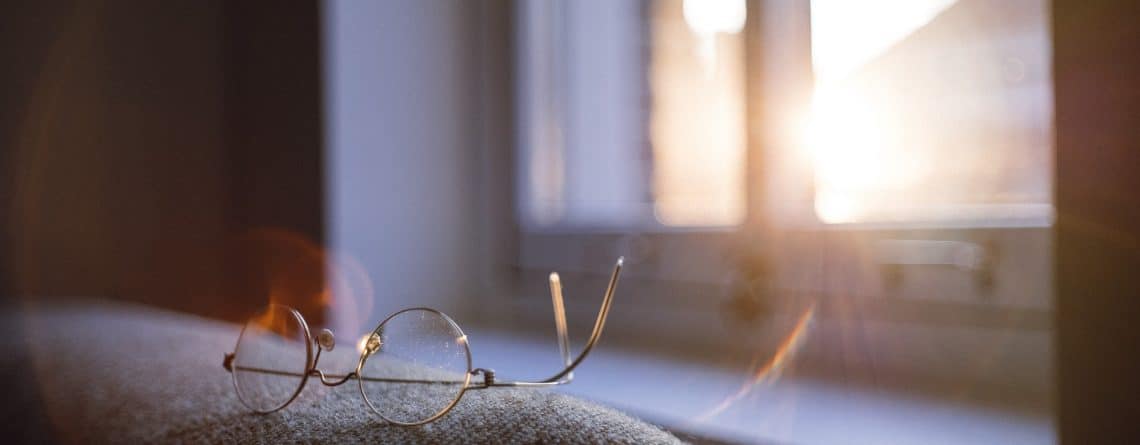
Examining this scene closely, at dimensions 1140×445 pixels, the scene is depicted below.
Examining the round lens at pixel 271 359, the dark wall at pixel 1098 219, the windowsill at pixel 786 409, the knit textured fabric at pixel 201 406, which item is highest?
the dark wall at pixel 1098 219

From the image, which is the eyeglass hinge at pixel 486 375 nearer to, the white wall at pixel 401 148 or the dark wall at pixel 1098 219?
the dark wall at pixel 1098 219

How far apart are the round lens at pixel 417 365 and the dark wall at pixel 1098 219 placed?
347 mm

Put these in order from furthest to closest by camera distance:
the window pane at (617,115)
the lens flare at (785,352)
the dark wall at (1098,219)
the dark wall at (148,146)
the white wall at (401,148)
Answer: the dark wall at (148,146), the white wall at (401,148), the window pane at (617,115), the lens flare at (785,352), the dark wall at (1098,219)

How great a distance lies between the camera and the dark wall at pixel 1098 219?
39cm

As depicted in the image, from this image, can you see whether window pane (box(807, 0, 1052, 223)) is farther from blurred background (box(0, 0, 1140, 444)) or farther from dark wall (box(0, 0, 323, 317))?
dark wall (box(0, 0, 323, 317))

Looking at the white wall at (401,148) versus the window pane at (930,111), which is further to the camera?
the white wall at (401,148)

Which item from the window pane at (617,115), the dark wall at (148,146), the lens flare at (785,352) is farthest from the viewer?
the dark wall at (148,146)

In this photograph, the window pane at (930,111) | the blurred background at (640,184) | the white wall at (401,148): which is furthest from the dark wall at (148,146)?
the window pane at (930,111)

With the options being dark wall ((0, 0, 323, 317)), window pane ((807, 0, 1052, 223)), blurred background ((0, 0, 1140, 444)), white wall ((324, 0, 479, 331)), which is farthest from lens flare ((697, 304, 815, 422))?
dark wall ((0, 0, 323, 317))

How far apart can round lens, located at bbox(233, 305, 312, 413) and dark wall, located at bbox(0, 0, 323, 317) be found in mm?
950

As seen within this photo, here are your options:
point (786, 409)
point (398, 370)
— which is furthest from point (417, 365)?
point (786, 409)

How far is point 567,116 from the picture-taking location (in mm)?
1477

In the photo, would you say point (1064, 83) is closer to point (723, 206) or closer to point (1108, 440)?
point (1108, 440)

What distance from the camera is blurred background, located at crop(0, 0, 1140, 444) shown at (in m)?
0.66
